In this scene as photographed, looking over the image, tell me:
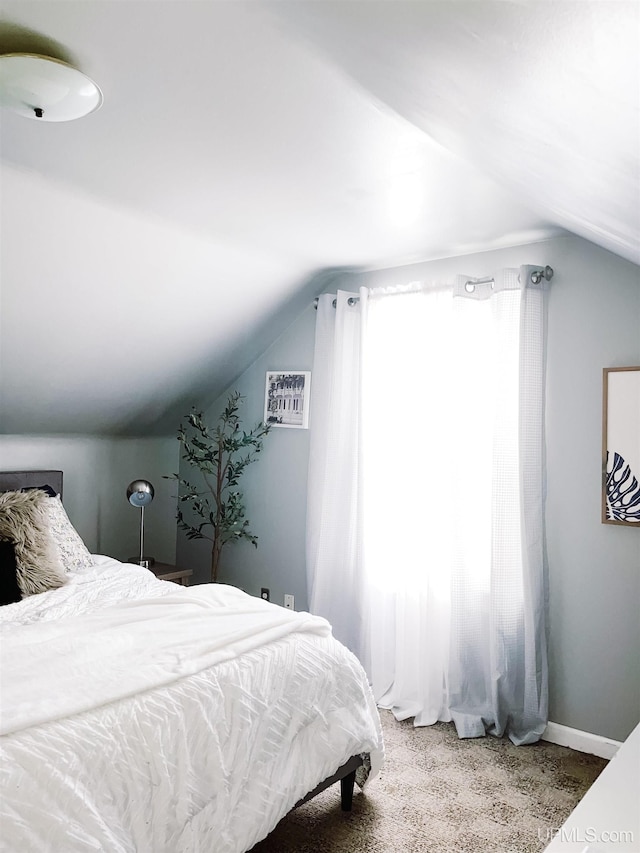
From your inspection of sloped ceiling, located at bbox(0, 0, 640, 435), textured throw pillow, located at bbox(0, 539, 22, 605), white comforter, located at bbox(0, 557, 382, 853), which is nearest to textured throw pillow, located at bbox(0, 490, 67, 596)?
textured throw pillow, located at bbox(0, 539, 22, 605)

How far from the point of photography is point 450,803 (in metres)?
2.55

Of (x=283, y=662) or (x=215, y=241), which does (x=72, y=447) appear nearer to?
(x=215, y=241)

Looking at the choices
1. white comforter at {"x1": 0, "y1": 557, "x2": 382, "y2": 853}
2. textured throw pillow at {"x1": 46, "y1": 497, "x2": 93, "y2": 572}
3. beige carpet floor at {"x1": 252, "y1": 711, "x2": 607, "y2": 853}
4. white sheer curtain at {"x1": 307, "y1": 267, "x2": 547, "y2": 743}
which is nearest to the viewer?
white comforter at {"x1": 0, "y1": 557, "x2": 382, "y2": 853}

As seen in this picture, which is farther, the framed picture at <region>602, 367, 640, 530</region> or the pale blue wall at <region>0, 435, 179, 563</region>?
the pale blue wall at <region>0, 435, 179, 563</region>

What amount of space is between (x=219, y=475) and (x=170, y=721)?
250 centimetres

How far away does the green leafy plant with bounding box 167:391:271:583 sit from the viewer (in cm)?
421

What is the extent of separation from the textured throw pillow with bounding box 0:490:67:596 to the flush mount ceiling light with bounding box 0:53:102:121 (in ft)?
6.07

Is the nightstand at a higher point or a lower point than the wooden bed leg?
higher

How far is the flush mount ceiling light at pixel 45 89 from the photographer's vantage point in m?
1.66

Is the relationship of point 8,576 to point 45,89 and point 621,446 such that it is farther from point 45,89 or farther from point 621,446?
point 621,446

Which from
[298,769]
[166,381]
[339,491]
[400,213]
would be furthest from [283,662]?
[166,381]

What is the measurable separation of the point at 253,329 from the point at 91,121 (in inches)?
83.6

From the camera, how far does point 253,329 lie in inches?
162

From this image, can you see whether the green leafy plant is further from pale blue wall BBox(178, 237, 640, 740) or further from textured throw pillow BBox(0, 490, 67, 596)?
pale blue wall BBox(178, 237, 640, 740)
